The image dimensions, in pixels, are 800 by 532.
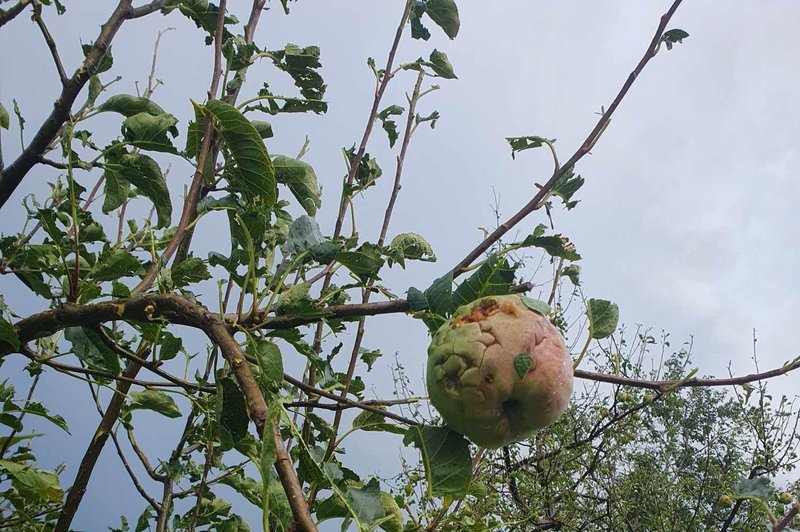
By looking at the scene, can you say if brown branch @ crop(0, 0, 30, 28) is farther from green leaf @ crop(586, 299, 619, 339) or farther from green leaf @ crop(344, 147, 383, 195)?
green leaf @ crop(586, 299, 619, 339)

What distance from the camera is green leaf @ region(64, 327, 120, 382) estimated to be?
136cm

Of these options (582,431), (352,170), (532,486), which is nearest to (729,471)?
(582,431)

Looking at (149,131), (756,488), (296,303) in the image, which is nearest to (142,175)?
(149,131)

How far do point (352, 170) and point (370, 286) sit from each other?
0.65 meters

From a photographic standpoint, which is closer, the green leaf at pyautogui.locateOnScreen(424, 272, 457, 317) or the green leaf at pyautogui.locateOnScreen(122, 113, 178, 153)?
the green leaf at pyautogui.locateOnScreen(424, 272, 457, 317)

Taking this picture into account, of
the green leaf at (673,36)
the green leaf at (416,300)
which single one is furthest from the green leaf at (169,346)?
the green leaf at (673,36)

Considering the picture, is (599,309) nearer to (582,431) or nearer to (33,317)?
(33,317)

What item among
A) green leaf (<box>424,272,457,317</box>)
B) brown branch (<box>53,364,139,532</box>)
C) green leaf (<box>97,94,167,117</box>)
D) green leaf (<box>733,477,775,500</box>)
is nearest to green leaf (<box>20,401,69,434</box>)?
brown branch (<box>53,364,139,532</box>)

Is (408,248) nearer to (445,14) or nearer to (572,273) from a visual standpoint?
(572,273)

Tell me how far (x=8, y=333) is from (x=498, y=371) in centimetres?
98

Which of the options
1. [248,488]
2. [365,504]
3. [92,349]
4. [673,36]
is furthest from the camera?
[248,488]

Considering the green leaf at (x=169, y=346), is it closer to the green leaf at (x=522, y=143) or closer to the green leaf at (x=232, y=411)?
the green leaf at (x=232, y=411)

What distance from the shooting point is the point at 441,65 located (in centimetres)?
195

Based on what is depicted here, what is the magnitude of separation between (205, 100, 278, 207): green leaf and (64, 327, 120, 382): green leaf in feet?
1.50
